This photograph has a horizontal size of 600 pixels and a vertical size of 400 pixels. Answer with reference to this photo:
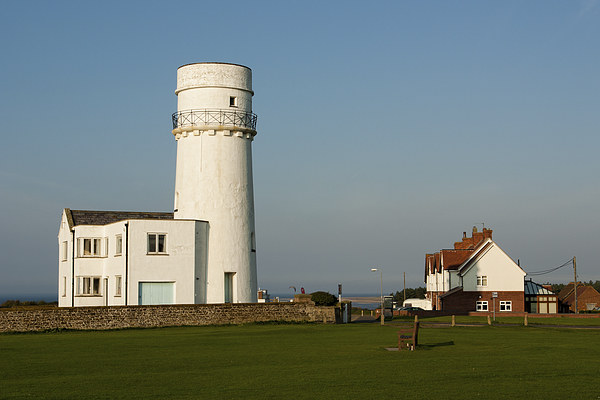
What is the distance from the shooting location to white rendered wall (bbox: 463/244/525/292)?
78.2m

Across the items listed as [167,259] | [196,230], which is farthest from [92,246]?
[196,230]

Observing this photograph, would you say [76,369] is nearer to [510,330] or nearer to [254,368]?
[254,368]

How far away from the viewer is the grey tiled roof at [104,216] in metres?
A: 57.9

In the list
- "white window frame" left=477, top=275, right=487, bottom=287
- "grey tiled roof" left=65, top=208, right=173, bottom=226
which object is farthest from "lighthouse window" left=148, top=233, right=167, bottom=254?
"white window frame" left=477, top=275, right=487, bottom=287

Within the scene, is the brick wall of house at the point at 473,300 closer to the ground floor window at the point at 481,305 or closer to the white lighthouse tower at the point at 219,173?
the ground floor window at the point at 481,305

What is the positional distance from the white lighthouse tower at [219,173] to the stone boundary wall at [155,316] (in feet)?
12.7

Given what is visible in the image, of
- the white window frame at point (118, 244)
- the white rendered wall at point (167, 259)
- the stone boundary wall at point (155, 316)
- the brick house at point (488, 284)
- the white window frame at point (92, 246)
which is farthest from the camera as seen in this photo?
the brick house at point (488, 284)

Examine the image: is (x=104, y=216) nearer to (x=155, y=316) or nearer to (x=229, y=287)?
(x=229, y=287)

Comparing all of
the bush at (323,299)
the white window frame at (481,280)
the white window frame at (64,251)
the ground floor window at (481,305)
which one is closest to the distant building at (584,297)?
the ground floor window at (481,305)

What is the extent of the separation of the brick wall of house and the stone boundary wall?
1125 inches

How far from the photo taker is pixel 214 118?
5247 centimetres

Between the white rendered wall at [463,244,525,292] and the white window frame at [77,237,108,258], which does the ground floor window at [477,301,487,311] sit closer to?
the white rendered wall at [463,244,525,292]

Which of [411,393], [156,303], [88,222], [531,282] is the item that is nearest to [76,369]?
[411,393]

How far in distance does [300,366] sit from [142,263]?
1028 inches
